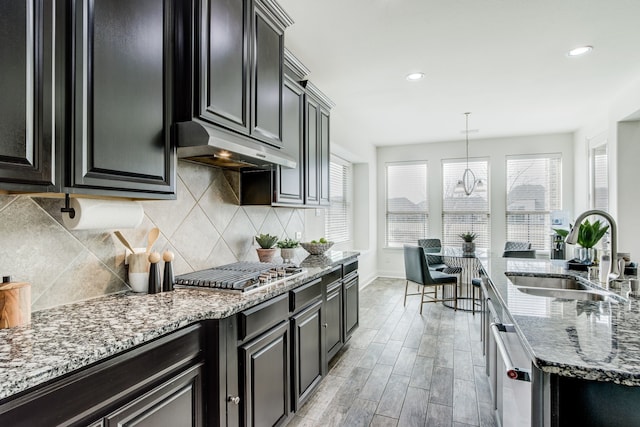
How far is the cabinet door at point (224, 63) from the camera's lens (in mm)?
1658

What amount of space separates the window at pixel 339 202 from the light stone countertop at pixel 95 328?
11.8 feet

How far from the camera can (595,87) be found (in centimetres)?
381

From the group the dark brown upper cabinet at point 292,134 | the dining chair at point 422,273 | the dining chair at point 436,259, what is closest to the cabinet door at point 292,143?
the dark brown upper cabinet at point 292,134

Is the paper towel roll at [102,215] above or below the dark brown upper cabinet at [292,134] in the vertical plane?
below

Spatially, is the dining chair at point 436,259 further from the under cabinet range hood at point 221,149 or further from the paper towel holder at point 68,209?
the paper towel holder at point 68,209

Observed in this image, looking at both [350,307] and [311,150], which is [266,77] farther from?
[350,307]

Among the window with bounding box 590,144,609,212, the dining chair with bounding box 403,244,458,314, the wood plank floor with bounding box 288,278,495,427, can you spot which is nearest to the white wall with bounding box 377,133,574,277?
the window with bounding box 590,144,609,212

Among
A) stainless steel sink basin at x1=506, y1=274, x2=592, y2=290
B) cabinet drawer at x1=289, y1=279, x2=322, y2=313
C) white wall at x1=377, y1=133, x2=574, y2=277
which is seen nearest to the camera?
cabinet drawer at x1=289, y1=279, x2=322, y2=313

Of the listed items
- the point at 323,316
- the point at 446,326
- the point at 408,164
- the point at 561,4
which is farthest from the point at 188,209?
the point at 408,164

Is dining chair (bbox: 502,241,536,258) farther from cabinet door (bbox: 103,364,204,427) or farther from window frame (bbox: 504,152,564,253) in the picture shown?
cabinet door (bbox: 103,364,204,427)

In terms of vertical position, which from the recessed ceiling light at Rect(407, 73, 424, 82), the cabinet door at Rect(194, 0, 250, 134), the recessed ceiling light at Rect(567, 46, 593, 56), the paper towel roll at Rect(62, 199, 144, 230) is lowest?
the paper towel roll at Rect(62, 199, 144, 230)

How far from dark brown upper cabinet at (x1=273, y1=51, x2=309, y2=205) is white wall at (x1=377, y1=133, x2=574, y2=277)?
170 inches

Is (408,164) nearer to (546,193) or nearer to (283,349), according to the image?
(546,193)

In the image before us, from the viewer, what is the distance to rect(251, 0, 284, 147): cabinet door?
6.93ft
